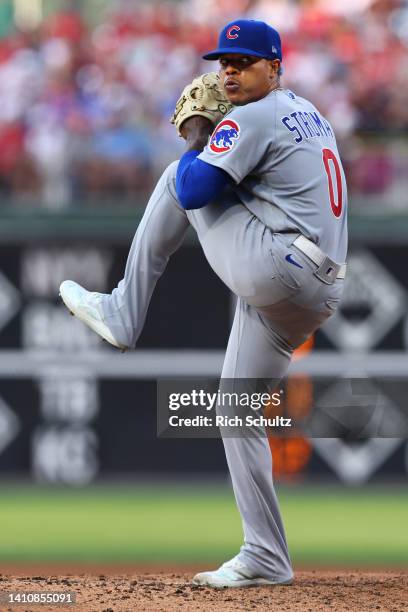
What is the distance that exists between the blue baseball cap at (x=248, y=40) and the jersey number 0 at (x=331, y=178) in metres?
0.35

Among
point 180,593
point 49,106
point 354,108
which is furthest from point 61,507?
point 180,593

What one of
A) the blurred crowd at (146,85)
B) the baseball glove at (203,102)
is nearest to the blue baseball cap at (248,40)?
the baseball glove at (203,102)

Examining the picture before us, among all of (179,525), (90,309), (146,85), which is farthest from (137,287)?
(146,85)

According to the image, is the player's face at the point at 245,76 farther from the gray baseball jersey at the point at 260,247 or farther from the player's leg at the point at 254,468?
the player's leg at the point at 254,468

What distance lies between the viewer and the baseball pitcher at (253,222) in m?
3.44

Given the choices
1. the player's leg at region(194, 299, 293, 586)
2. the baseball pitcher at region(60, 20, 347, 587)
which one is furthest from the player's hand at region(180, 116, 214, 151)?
the player's leg at region(194, 299, 293, 586)

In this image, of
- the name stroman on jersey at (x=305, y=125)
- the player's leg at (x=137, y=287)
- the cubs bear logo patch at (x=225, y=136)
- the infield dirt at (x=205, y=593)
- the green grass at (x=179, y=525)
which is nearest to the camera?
the cubs bear logo patch at (x=225, y=136)

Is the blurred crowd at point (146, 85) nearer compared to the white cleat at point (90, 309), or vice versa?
the white cleat at point (90, 309)

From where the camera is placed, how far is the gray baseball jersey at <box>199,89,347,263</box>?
11.1 feet

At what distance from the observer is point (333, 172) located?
3.60 meters

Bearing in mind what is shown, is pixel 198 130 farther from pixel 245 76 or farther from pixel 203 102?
pixel 245 76

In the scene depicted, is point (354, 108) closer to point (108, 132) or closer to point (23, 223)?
point (108, 132)

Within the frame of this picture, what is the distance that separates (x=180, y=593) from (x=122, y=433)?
4338 millimetres

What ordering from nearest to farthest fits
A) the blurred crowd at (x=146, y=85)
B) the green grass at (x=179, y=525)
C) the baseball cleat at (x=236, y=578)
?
the baseball cleat at (x=236, y=578), the green grass at (x=179, y=525), the blurred crowd at (x=146, y=85)
